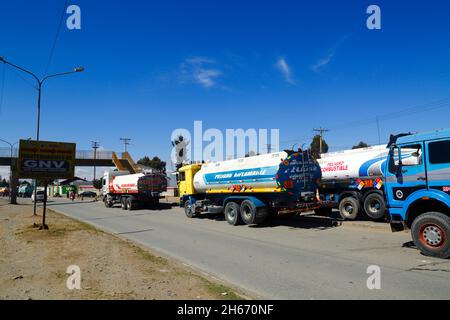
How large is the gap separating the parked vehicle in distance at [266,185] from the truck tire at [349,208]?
147 cm

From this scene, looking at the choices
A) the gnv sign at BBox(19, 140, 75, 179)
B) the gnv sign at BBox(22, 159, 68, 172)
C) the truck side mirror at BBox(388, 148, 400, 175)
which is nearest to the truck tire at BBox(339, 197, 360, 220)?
the truck side mirror at BBox(388, 148, 400, 175)

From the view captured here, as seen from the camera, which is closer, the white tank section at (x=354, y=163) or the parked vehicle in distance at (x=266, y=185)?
the parked vehicle in distance at (x=266, y=185)

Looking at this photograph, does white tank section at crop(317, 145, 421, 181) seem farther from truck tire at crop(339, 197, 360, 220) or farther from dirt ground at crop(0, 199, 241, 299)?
dirt ground at crop(0, 199, 241, 299)

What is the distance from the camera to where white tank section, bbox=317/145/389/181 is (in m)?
14.9

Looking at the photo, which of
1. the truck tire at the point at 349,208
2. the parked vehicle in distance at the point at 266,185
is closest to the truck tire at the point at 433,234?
the parked vehicle in distance at the point at 266,185

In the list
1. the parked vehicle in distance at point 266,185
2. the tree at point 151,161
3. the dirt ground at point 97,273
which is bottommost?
the dirt ground at point 97,273

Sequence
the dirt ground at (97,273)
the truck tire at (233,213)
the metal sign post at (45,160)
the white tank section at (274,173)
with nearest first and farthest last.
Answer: the dirt ground at (97,273), the white tank section at (274,173), the metal sign post at (45,160), the truck tire at (233,213)

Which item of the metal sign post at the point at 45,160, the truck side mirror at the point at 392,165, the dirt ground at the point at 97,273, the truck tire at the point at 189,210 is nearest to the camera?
the dirt ground at the point at 97,273

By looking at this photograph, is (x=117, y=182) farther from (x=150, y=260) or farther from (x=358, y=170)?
(x=150, y=260)

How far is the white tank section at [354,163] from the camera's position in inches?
588

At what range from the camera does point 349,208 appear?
1566 centimetres

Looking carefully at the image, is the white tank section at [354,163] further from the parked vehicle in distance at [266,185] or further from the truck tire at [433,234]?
the truck tire at [433,234]

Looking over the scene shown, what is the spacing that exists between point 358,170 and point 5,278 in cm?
1318
